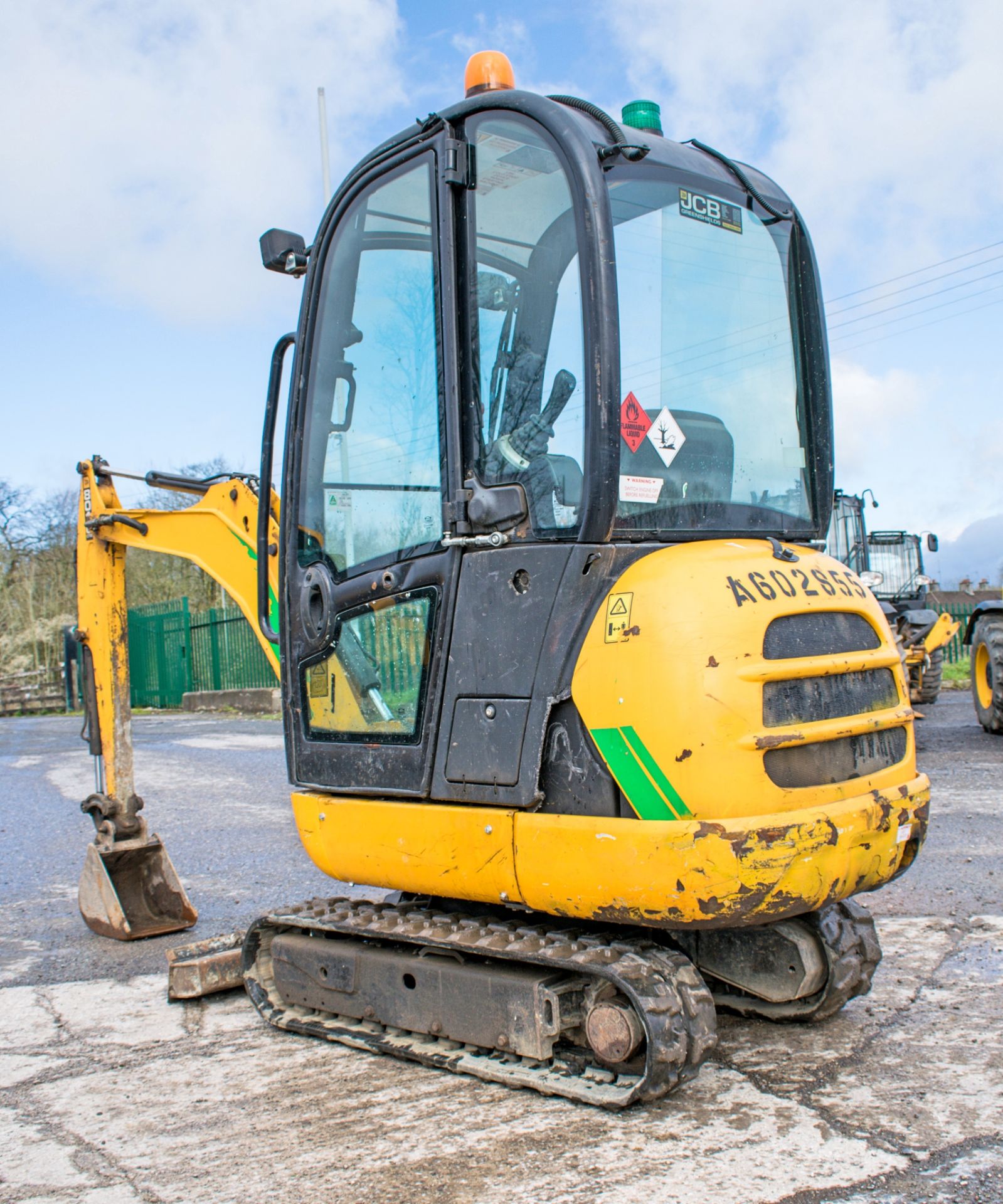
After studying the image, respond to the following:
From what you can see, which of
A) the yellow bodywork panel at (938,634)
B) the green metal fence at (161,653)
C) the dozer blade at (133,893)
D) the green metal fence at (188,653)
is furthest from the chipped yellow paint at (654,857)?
the green metal fence at (161,653)

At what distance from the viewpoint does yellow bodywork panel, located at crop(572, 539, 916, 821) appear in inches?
117

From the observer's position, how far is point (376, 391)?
379 cm

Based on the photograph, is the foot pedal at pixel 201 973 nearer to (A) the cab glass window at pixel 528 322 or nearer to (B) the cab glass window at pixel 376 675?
(B) the cab glass window at pixel 376 675

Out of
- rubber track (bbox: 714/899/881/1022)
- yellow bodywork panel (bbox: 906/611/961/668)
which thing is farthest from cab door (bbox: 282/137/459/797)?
yellow bodywork panel (bbox: 906/611/961/668)

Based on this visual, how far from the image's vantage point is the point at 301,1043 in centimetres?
379

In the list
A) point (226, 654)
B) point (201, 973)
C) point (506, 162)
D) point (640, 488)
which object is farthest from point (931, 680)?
point (226, 654)

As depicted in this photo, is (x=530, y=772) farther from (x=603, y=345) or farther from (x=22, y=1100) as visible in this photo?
(x=22, y=1100)

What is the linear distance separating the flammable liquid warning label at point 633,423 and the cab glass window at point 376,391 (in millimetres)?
595

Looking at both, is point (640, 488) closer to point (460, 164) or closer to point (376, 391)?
point (376, 391)

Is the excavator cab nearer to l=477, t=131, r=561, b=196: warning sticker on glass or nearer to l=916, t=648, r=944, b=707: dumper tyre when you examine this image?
l=477, t=131, r=561, b=196: warning sticker on glass

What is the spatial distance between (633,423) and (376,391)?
972 mm

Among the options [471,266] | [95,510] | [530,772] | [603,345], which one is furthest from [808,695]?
[95,510]

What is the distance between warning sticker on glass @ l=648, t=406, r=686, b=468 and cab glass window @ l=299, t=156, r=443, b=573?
66 centimetres

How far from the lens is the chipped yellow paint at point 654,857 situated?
116 inches
